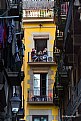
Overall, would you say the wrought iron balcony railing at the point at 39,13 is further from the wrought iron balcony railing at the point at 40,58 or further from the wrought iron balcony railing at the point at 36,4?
the wrought iron balcony railing at the point at 40,58

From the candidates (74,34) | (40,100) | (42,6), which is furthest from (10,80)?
(42,6)

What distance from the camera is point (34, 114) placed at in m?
29.9

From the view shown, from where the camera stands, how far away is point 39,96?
30078mm

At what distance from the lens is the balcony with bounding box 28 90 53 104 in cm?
2964

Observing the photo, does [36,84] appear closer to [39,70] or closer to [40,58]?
[39,70]

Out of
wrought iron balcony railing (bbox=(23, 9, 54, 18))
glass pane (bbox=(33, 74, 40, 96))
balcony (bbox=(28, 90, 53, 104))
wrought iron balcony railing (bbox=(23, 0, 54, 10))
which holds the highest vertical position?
wrought iron balcony railing (bbox=(23, 0, 54, 10))

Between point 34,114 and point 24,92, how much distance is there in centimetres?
146

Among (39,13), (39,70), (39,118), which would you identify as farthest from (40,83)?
(39,13)

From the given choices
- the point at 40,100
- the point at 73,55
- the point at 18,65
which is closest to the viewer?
the point at 73,55

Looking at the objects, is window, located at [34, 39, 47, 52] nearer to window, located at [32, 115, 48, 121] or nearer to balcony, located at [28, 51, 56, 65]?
balcony, located at [28, 51, 56, 65]

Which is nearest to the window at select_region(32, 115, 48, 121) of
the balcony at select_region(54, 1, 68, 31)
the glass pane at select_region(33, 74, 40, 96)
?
the glass pane at select_region(33, 74, 40, 96)

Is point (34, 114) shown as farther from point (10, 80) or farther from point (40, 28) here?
point (10, 80)

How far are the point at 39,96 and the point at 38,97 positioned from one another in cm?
13

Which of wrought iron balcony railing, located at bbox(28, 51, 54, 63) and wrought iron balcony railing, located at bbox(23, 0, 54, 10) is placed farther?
wrought iron balcony railing, located at bbox(23, 0, 54, 10)
